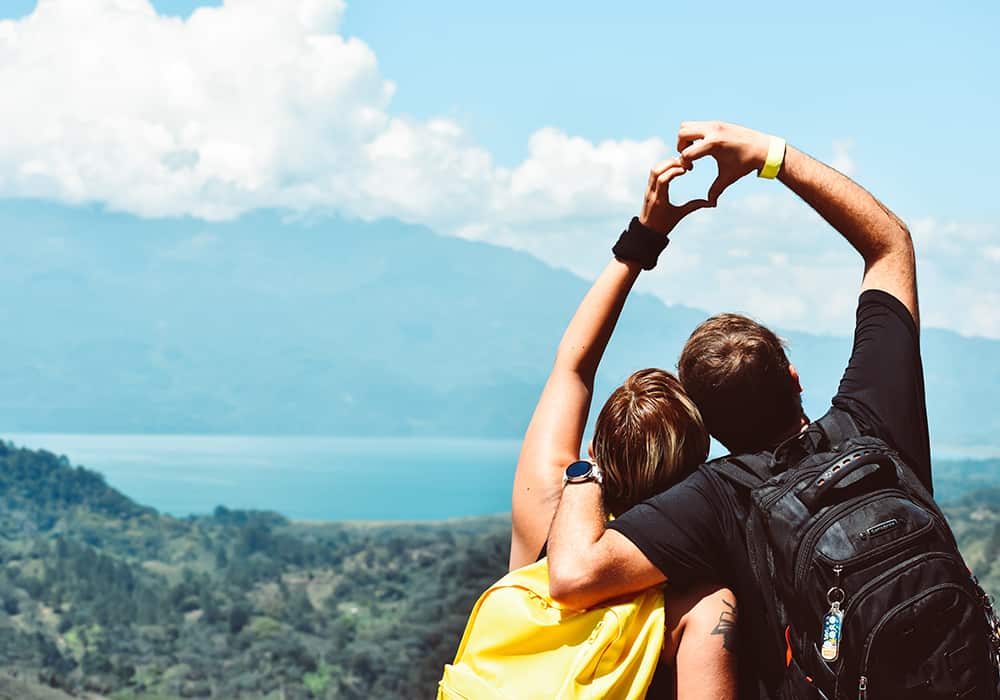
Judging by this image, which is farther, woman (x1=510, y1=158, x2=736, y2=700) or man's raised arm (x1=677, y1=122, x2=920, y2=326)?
man's raised arm (x1=677, y1=122, x2=920, y2=326)

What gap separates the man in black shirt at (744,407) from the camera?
7.94 ft

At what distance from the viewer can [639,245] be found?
2.98 metres

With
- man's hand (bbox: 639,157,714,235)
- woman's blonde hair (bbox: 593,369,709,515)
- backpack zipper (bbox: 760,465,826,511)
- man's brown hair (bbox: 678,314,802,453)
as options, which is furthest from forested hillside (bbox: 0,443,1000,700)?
backpack zipper (bbox: 760,465,826,511)

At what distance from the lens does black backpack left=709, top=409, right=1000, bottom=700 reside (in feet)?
7.16

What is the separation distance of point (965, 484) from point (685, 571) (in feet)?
434

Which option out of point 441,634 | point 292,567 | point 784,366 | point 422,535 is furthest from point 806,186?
point 422,535

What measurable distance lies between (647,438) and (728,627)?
1.32 ft

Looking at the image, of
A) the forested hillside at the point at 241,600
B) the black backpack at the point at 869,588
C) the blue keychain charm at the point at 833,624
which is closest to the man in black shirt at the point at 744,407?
the black backpack at the point at 869,588

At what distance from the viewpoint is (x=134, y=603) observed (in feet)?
261

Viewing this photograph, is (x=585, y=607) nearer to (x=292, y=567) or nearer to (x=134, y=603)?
(x=134, y=603)

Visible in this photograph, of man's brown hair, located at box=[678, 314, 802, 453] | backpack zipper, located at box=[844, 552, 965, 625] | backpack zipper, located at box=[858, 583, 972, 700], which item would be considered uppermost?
man's brown hair, located at box=[678, 314, 802, 453]

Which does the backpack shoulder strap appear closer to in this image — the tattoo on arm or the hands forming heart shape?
the tattoo on arm

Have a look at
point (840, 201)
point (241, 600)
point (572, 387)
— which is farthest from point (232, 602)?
point (840, 201)

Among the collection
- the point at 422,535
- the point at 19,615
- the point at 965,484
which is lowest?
the point at 19,615
